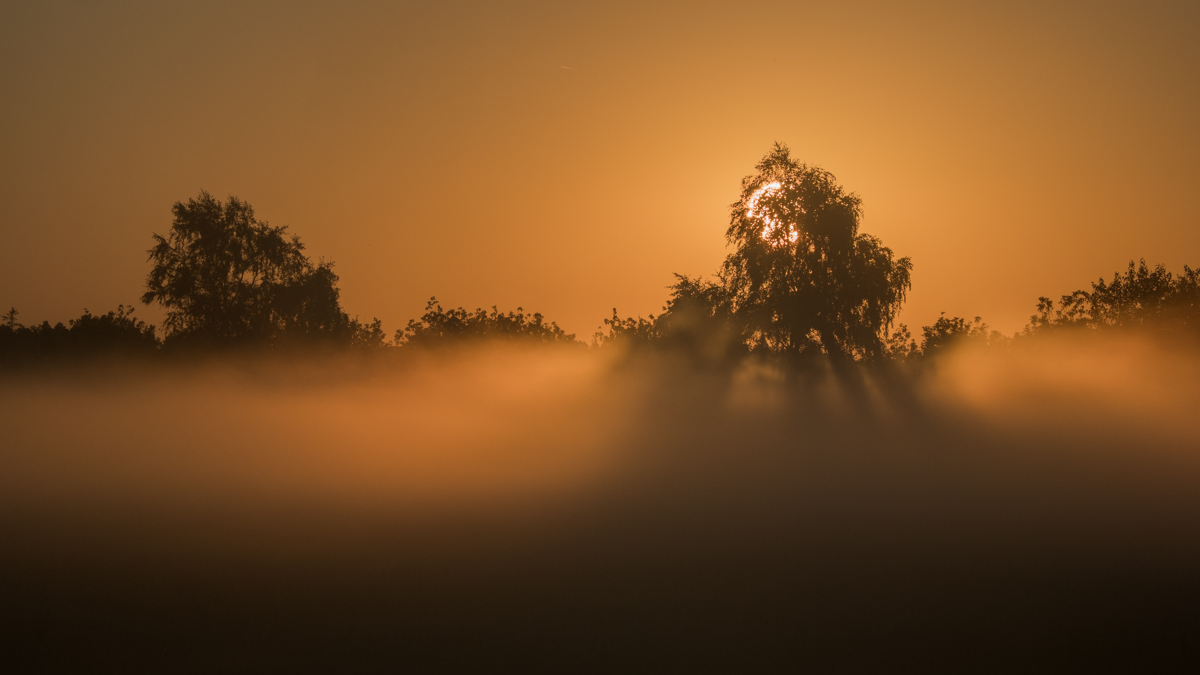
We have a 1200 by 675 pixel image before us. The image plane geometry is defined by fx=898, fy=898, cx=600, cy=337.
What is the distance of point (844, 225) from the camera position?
46750 mm

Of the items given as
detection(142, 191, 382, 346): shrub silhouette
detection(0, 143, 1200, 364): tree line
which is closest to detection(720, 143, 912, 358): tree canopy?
detection(0, 143, 1200, 364): tree line

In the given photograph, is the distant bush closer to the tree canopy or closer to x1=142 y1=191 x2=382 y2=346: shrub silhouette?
x1=142 y1=191 x2=382 y2=346: shrub silhouette

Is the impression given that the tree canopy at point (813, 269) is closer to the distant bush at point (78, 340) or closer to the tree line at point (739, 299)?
the tree line at point (739, 299)

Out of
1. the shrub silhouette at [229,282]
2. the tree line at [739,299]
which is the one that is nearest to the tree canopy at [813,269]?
the tree line at [739,299]

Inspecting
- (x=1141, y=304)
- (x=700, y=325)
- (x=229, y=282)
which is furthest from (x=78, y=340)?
(x=1141, y=304)

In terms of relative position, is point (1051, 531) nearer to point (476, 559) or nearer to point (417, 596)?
point (476, 559)

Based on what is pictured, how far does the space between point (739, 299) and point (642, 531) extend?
27057 mm

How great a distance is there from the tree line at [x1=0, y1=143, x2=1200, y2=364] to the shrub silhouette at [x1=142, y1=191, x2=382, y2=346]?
0.07 m

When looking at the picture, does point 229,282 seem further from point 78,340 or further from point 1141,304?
point 1141,304

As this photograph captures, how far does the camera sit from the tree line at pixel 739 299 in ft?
153

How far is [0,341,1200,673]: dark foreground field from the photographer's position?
16484mm

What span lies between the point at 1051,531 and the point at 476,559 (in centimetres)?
1507

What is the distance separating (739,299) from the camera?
162ft

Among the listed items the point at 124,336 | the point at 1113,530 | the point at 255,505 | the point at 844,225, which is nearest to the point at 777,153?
the point at 844,225
